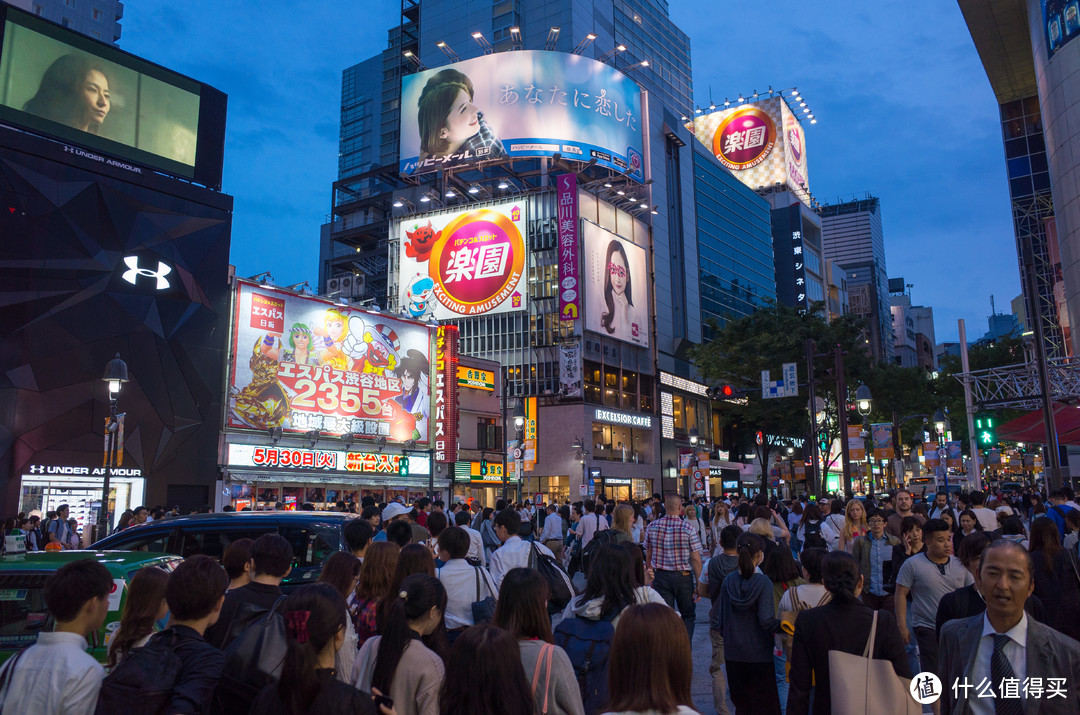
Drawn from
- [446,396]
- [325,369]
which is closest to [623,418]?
[446,396]

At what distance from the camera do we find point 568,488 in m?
50.9

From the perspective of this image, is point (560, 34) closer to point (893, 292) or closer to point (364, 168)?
point (364, 168)

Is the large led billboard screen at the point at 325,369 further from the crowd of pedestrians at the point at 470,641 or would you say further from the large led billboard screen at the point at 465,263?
the crowd of pedestrians at the point at 470,641

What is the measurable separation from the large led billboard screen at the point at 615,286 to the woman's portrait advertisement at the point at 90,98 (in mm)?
26214

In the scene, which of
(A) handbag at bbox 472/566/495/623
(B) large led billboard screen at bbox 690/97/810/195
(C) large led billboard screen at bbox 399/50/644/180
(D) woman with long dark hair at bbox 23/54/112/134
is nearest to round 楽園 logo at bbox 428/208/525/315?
(C) large led billboard screen at bbox 399/50/644/180

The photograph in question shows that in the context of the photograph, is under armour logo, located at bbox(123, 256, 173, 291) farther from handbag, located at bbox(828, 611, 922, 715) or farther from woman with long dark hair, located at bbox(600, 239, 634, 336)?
woman with long dark hair, located at bbox(600, 239, 634, 336)

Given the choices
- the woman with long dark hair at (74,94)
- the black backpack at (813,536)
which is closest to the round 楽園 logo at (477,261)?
the woman with long dark hair at (74,94)

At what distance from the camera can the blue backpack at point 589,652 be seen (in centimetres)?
463

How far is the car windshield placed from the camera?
6273 mm

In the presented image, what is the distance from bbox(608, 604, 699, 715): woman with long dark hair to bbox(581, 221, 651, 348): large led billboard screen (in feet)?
157

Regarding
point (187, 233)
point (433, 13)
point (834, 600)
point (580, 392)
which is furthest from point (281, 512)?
point (433, 13)

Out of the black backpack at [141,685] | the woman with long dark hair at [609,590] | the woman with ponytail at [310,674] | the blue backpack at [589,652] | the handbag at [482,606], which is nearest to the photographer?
the woman with ponytail at [310,674]

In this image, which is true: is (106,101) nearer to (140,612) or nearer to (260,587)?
(260,587)

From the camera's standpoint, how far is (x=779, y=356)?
47.9m
